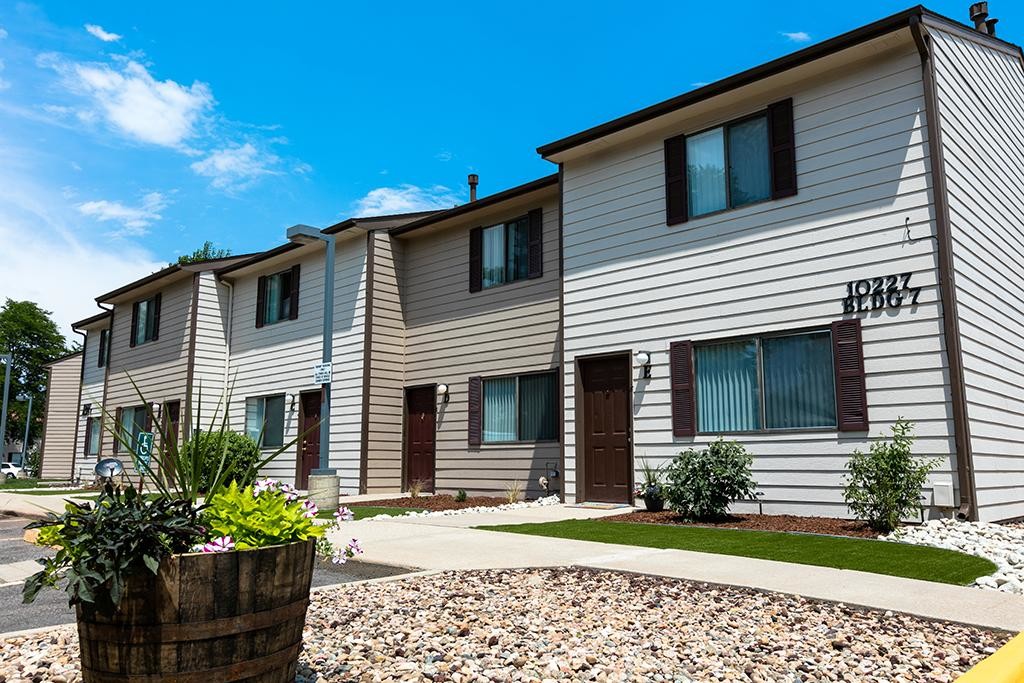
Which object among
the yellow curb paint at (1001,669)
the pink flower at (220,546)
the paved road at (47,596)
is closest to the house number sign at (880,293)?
the paved road at (47,596)

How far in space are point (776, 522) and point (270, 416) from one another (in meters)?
12.9

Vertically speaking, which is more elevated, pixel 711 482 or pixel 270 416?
pixel 270 416

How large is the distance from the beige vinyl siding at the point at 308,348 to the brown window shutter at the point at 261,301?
0.67 ft

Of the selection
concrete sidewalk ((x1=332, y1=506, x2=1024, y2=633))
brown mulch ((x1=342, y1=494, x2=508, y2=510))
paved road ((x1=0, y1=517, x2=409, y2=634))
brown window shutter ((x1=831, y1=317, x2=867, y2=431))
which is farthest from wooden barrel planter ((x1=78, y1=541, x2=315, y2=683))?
brown mulch ((x1=342, y1=494, x2=508, y2=510))

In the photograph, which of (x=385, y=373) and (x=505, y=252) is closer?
(x=505, y=252)

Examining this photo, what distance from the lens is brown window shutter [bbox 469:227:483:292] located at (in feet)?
49.8

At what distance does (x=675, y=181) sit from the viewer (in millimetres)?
11227

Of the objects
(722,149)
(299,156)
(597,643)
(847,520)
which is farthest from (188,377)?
(597,643)

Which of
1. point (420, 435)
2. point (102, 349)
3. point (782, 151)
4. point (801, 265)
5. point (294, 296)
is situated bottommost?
point (420, 435)

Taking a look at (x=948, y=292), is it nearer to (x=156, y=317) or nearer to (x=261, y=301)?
(x=261, y=301)

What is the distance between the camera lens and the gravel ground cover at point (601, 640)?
3629mm

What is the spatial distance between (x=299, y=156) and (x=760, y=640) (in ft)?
49.8

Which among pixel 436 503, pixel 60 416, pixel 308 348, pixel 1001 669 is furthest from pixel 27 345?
pixel 1001 669

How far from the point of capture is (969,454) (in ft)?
27.4
